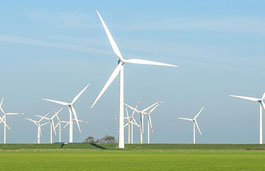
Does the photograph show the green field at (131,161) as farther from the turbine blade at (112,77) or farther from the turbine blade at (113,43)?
the turbine blade at (113,43)

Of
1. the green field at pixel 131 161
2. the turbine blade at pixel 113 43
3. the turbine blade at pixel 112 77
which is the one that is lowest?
the green field at pixel 131 161

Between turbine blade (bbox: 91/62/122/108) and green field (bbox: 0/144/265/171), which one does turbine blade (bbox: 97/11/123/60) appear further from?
green field (bbox: 0/144/265/171)

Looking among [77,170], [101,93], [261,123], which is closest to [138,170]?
[77,170]

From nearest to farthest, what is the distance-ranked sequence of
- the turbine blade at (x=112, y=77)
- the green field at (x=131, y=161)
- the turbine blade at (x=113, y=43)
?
the green field at (x=131, y=161), the turbine blade at (x=112, y=77), the turbine blade at (x=113, y=43)

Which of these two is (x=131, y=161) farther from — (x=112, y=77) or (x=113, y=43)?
(x=113, y=43)

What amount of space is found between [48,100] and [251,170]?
8302 centimetres

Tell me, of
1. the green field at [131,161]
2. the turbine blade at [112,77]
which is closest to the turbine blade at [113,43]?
the turbine blade at [112,77]

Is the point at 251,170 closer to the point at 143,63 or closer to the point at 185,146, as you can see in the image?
the point at 143,63

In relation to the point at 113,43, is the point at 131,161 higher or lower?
lower

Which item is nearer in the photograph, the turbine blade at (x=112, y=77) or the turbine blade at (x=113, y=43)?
the turbine blade at (x=112, y=77)

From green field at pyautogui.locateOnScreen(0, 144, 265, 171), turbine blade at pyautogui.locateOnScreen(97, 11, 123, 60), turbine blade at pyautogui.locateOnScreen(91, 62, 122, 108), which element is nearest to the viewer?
green field at pyautogui.locateOnScreen(0, 144, 265, 171)

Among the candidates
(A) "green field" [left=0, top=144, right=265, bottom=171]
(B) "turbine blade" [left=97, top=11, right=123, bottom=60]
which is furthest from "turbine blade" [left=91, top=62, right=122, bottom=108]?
(A) "green field" [left=0, top=144, right=265, bottom=171]

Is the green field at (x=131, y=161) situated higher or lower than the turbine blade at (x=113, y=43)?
lower

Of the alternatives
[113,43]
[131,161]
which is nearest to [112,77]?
[113,43]
